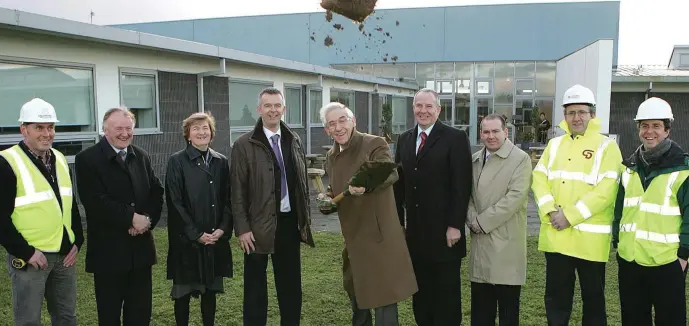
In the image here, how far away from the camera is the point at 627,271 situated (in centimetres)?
349

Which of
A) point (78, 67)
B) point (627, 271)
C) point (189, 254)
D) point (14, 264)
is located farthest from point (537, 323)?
point (78, 67)

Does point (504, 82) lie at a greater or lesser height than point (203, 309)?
greater

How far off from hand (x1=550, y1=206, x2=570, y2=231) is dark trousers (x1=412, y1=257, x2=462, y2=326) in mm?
701

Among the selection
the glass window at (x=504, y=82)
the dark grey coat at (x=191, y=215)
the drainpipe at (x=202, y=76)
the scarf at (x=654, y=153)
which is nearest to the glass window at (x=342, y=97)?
the drainpipe at (x=202, y=76)

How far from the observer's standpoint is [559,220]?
11.7ft

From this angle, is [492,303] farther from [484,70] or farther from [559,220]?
[484,70]

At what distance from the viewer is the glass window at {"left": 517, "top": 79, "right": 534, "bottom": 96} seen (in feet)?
88.2

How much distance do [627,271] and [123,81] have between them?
8157 mm

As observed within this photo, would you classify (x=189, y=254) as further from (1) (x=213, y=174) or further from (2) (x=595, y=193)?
(2) (x=595, y=193)

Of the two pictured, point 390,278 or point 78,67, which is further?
point 78,67

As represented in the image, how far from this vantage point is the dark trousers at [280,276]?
387 centimetres

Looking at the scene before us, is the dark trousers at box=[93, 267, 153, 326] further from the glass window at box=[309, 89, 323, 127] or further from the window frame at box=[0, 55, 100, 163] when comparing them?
the glass window at box=[309, 89, 323, 127]

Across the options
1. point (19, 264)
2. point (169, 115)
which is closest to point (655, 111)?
point (19, 264)

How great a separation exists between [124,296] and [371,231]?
182 centimetres
